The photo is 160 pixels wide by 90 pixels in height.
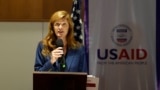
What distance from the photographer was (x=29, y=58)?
3.67 m

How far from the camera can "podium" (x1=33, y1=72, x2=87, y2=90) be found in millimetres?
1576

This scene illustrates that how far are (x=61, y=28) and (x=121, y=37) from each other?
92 cm

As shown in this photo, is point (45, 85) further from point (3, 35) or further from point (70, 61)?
point (3, 35)

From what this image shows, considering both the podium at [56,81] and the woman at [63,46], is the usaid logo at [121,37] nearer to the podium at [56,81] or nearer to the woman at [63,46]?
the woman at [63,46]

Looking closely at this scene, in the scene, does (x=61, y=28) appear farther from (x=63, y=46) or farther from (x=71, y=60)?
(x=71, y=60)

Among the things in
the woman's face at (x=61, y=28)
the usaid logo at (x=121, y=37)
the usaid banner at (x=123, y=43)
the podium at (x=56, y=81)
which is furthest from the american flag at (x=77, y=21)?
the podium at (x=56, y=81)

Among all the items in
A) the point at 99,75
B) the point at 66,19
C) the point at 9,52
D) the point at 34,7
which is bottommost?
the point at 99,75

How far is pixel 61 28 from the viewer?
2.35m

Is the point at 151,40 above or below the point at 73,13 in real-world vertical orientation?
below

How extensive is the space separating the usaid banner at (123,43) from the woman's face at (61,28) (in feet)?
2.18

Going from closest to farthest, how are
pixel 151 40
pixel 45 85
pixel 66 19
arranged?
1. pixel 45 85
2. pixel 66 19
3. pixel 151 40

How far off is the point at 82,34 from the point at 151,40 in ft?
2.36

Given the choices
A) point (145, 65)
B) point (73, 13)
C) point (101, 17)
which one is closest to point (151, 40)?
point (145, 65)

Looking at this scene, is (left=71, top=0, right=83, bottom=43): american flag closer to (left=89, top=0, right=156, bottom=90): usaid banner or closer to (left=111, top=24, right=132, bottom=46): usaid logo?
(left=89, top=0, right=156, bottom=90): usaid banner
